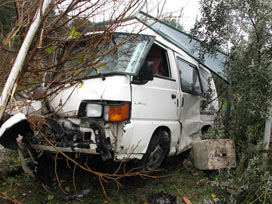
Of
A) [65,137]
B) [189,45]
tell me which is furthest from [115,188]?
[189,45]

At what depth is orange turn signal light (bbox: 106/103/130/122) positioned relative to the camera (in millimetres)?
2890

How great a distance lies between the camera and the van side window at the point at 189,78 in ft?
14.7

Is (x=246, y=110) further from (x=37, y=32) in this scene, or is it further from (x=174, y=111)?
(x=37, y=32)

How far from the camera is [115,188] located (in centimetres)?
356

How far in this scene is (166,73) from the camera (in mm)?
4172

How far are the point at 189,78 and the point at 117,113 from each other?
7.51ft

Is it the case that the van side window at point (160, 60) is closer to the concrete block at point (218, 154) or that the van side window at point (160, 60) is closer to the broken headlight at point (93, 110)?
the concrete block at point (218, 154)

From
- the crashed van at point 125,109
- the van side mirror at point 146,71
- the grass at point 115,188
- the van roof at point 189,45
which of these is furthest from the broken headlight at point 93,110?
the van roof at point 189,45

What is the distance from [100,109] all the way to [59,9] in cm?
119

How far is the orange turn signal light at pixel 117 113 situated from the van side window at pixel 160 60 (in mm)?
1296

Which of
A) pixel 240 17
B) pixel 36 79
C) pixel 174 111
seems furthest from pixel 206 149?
pixel 36 79

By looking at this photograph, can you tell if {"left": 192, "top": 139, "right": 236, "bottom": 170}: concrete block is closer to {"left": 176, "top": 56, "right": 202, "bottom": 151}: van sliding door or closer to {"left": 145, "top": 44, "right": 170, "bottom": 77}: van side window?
{"left": 176, "top": 56, "right": 202, "bottom": 151}: van sliding door

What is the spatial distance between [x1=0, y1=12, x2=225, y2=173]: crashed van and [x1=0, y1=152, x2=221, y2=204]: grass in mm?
348

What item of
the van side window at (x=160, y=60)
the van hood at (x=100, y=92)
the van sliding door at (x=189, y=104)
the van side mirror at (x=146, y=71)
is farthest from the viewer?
the van sliding door at (x=189, y=104)
